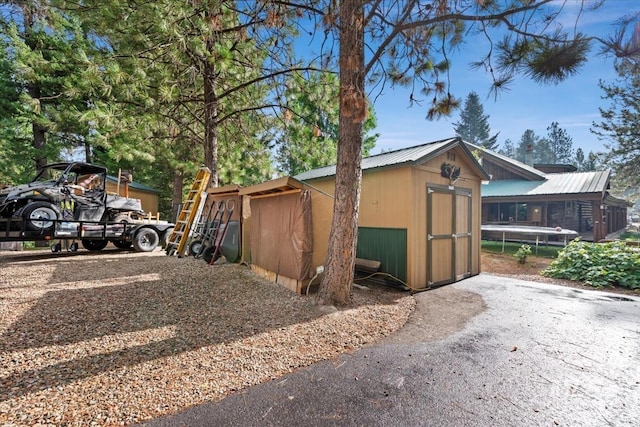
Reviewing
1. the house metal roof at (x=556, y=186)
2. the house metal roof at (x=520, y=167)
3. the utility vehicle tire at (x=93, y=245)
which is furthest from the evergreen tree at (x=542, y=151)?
the utility vehicle tire at (x=93, y=245)

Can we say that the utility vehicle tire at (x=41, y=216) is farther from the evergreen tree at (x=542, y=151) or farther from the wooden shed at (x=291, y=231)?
the evergreen tree at (x=542, y=151)

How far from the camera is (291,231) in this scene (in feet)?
17.1

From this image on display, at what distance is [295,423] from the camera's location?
6.28 feet

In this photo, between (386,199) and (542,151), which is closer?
(386,199)

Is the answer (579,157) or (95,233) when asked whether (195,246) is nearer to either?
(95,233)

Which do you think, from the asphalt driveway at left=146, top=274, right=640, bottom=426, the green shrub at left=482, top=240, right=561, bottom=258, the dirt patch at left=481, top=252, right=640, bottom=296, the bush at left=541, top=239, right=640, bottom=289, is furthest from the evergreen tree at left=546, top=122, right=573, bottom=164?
the asphalt driveway at left=146, top=274, right=640, bottom=426

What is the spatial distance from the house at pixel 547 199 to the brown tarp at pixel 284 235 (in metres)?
11.7

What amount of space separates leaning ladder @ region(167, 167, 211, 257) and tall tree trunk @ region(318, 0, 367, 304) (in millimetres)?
5457

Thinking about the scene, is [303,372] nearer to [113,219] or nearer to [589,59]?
[589,59]

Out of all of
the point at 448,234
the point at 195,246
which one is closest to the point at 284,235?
the point at 448,234

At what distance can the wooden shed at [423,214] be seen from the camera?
554cm

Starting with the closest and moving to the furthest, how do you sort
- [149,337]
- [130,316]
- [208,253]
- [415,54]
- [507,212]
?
[149,337] < [130,316] < [415,54] < [208,253] < [507,212]

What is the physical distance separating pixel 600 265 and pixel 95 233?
1313 cm

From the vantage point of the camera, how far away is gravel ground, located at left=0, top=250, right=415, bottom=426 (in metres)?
2.05
